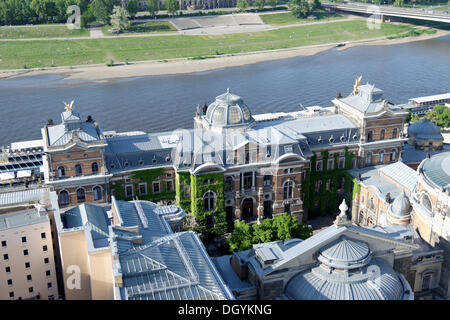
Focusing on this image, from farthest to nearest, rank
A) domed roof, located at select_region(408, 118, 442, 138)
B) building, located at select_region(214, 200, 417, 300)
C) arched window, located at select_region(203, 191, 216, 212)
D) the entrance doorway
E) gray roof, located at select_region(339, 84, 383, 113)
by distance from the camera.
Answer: domed roof, located at select_region(408, 118, 442, 138)
gray roof, located at select_region(339, 84, 383, 113)
the entrance doorway
arched window, located at select_region(203, 191, 216, 212)
building, located at select_region(214, 200, 417, 300)

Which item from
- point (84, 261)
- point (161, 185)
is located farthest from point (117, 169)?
point (84, 261)

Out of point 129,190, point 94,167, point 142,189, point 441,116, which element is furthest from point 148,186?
point 441,116

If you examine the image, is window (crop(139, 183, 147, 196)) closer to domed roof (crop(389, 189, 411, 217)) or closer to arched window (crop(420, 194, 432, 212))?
domed roof (crop(389, 189, 411, 217))

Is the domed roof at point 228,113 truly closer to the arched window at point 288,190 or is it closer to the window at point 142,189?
the arched window at point 288,190

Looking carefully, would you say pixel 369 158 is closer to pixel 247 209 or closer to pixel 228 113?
pixel 247 209

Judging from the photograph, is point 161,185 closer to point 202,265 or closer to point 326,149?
point 326,149

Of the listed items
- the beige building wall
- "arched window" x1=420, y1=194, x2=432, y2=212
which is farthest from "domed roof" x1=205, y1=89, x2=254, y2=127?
the beige building wall

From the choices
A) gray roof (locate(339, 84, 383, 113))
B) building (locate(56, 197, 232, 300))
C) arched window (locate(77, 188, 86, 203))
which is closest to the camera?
building (locate(56, 197, 232, 300))
